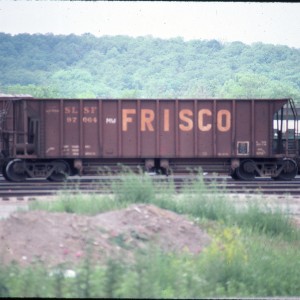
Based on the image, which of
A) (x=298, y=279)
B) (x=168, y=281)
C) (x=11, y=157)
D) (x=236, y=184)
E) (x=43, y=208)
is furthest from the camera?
(x=11, y=157)

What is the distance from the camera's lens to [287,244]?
11.7 meters

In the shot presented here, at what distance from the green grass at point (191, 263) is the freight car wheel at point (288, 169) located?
38.7 ft

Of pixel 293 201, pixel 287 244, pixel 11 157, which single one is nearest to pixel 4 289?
pixel 287 244

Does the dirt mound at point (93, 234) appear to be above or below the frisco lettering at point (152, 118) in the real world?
below

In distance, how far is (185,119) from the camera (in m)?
24.1

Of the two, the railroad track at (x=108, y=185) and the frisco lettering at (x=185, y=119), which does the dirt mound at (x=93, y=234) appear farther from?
the frisco lettering at (x=185, y=119)

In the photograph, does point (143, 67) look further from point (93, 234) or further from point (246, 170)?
point (93, 234)

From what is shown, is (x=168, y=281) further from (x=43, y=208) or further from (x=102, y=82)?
(x=102, y=82)

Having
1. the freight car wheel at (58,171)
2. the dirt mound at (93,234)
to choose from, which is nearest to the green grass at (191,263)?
the dirt mound at (93,234)

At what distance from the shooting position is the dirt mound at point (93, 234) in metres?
9.13

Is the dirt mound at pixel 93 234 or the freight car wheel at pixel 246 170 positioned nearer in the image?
the dirt mound at pixel 93 234

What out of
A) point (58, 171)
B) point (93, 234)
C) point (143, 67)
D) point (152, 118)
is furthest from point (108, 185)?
point (143, 67)

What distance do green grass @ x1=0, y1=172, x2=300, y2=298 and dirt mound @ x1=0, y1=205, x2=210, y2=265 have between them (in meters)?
0.47

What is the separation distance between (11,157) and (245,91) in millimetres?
36992
